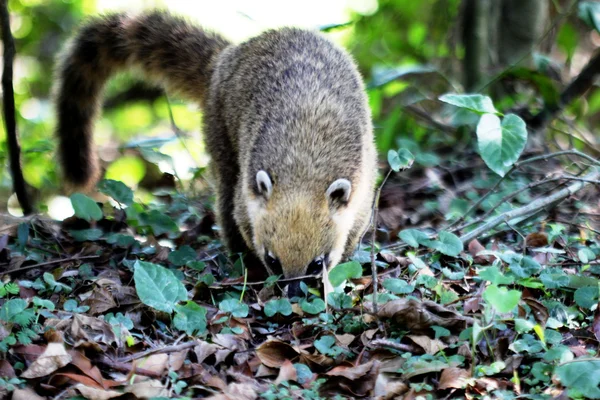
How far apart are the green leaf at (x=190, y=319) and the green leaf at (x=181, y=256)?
39.8 inches

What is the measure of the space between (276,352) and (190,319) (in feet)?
1.53

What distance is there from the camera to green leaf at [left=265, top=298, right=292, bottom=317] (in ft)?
12.0

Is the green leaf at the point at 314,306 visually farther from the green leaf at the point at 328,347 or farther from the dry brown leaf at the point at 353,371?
the dry brown leaf at the point at 353,371

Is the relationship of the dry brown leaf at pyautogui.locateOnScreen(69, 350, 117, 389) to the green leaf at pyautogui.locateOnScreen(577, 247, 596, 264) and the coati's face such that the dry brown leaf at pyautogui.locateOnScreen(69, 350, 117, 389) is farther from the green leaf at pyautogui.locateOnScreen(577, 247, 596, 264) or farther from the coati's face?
the green leaf at pyautogui.locateOnScreen(577, 247, 596, 264)

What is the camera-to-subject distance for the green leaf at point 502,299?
284 cm

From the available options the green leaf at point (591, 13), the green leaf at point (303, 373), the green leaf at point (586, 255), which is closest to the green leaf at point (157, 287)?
the green leaf at point (303, 373)

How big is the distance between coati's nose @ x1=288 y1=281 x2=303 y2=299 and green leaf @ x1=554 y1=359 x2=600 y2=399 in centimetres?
155

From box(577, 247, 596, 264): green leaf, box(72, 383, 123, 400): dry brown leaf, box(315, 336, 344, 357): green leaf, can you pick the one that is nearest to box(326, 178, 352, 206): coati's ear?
box(315, 336, 344, 357): green leaf

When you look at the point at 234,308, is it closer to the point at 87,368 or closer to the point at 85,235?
the point at 87,368

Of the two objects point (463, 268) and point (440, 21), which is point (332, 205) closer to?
point (463, 268)

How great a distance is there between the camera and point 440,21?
849 cm

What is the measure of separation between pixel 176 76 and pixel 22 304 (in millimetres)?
2850

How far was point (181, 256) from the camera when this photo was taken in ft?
14.7

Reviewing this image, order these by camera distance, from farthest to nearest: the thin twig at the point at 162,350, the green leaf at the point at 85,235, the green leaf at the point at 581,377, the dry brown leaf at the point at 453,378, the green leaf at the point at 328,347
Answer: the green leaf at the point at 85,235 → the green leaf at the point at 328,347 → the thin twig at the point at 162,350 → the dry brown leaf at the point at 453,378 → the green leaf at the point at 581,377
